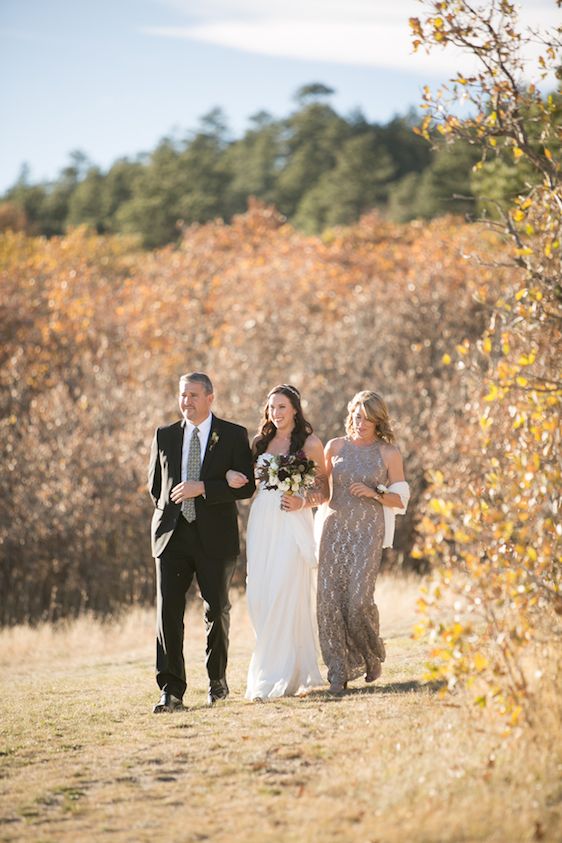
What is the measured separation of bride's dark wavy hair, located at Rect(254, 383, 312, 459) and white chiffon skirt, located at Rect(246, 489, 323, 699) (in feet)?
1.28

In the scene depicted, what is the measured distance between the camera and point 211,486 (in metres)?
7.55

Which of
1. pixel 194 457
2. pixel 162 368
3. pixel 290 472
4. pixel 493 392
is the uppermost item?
pixel 162 368

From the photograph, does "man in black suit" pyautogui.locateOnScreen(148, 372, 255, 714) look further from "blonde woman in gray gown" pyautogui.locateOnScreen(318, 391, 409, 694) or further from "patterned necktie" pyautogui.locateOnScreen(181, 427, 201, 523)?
"blonde woman in gray gown" pyautogui.locateOnScreen(318, 391, 409, 694)

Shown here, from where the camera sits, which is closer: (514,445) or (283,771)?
(283,771)

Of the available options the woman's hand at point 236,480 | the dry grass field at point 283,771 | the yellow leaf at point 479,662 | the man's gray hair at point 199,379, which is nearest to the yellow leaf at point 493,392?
the yellow leaf at point 479,662

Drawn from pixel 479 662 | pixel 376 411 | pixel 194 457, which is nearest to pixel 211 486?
pixel 194 457

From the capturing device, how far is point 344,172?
5019 cm

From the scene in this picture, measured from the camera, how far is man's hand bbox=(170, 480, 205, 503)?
7473mm

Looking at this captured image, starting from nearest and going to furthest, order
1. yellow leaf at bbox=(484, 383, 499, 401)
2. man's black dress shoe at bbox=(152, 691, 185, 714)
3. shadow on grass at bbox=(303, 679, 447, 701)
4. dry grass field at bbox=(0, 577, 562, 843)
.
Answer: dry grass field at bbox=(0, 577, 562, 843) → yellow leaf at bbox=(484, 383, 499, 401) → shadow on grass at bbox=(303, 679, 447, 701) → man's black dress shoe at bbox=(152, 691, 185, 714)

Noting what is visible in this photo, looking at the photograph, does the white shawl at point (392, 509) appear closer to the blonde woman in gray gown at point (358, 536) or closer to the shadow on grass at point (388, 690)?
the blonde woman in gray gown at point (358, 536)

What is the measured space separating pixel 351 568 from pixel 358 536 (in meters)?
0.25

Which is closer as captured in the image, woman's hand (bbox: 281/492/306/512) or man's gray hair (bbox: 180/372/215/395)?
man's gray hair (bbox: 180/372/215/395)

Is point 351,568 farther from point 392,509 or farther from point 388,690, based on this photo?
point 388,690

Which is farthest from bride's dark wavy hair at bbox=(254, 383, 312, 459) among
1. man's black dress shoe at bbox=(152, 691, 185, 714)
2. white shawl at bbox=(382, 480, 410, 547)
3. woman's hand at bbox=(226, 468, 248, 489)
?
man's black dress shoe at bbox=(152, 691, 185, 714)
